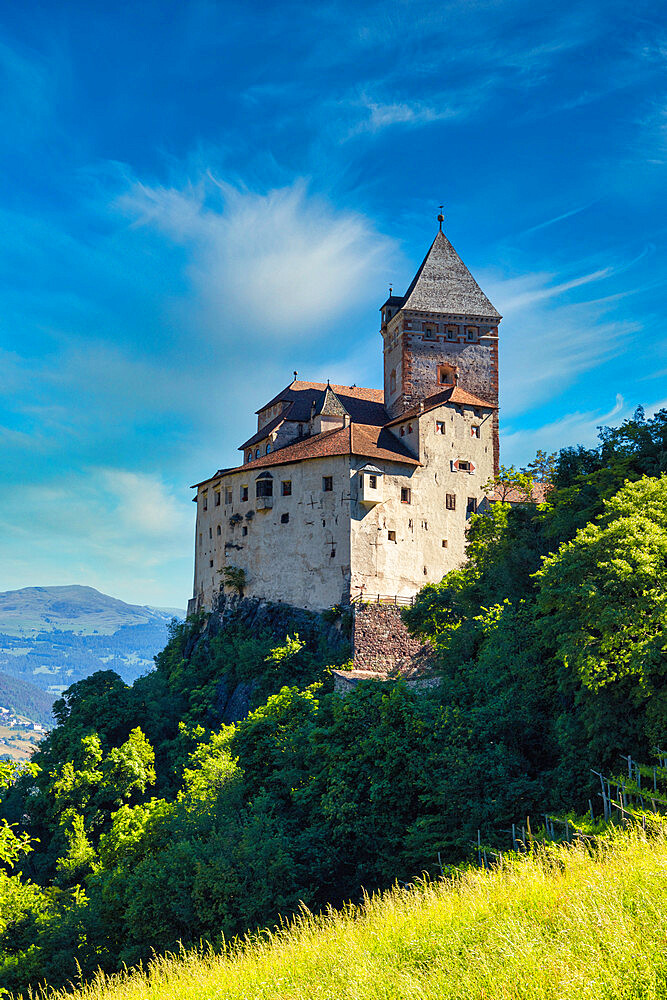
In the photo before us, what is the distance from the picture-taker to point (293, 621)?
58.7m

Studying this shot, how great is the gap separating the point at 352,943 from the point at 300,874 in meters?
14.8

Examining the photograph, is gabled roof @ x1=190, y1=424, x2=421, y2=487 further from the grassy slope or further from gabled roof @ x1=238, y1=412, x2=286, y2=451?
the grassy slope

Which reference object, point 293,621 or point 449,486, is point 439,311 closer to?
point 449,486

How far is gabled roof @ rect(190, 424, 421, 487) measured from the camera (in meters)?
59.2

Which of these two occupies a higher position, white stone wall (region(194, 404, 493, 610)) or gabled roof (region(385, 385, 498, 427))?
gabled roof (region(385, 385, 498, 427))

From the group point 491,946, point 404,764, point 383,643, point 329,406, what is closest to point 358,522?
point 383,643

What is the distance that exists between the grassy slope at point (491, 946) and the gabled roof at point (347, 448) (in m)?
43.3

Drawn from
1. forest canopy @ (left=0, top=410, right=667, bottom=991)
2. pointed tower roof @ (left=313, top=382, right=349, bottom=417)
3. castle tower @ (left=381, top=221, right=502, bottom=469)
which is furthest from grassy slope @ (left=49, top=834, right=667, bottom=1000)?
castle tower @ (left=381, top=221, right=502, bottom=469)

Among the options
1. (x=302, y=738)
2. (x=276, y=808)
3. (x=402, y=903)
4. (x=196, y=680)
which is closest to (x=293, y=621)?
(x=196, y=680)

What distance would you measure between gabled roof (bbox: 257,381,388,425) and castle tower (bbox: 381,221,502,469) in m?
1.51

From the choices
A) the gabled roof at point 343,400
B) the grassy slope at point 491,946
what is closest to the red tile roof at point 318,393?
the gabled roof at point 343,400

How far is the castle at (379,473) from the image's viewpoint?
5822cm

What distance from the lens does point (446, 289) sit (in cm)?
7031

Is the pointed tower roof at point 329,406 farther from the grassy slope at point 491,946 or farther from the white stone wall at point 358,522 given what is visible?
the grassy slope at point 491,946
